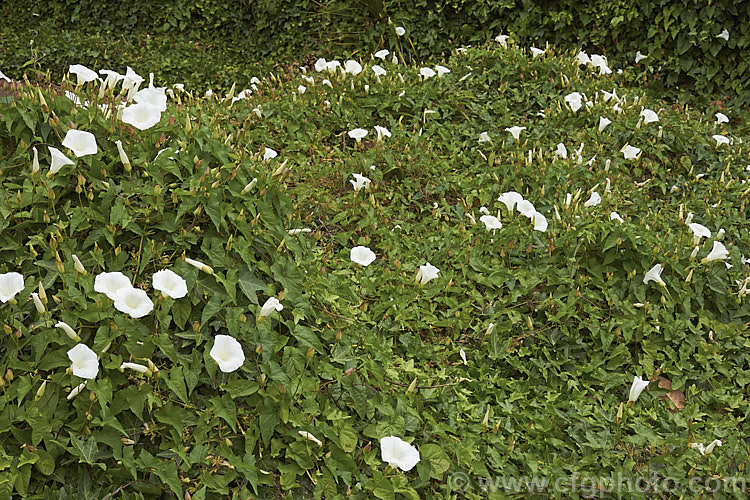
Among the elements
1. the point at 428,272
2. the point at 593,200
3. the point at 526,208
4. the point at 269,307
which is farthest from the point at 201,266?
the point at 593,200

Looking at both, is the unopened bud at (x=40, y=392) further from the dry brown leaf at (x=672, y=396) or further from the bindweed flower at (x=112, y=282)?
the dry brown leaf at (x=672, y=396)

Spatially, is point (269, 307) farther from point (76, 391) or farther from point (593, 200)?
point (593, 200)

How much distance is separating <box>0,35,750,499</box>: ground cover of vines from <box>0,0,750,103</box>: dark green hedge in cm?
243

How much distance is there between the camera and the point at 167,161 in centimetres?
311

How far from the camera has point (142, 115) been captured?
3033 millimetres

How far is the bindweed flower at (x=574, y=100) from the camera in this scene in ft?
18.2

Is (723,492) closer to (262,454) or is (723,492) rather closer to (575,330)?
(575,330)

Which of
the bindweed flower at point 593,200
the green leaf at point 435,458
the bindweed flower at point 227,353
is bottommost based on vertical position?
the green leaf at point 435,458

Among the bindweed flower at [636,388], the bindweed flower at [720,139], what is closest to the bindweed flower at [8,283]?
the bindweed flower at [636,388]

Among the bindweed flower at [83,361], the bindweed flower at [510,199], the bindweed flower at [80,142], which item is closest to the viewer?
the bindweed flower at [83,361]

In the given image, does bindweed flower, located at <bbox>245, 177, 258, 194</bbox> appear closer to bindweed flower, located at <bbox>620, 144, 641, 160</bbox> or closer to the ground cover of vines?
the ground cover of vines

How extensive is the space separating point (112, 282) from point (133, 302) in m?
0.15

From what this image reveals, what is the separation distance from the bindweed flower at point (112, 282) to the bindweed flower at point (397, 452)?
1225mm

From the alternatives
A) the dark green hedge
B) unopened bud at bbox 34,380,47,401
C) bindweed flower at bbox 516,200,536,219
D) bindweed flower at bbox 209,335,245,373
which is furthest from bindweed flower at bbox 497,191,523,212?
the dark green hedge
